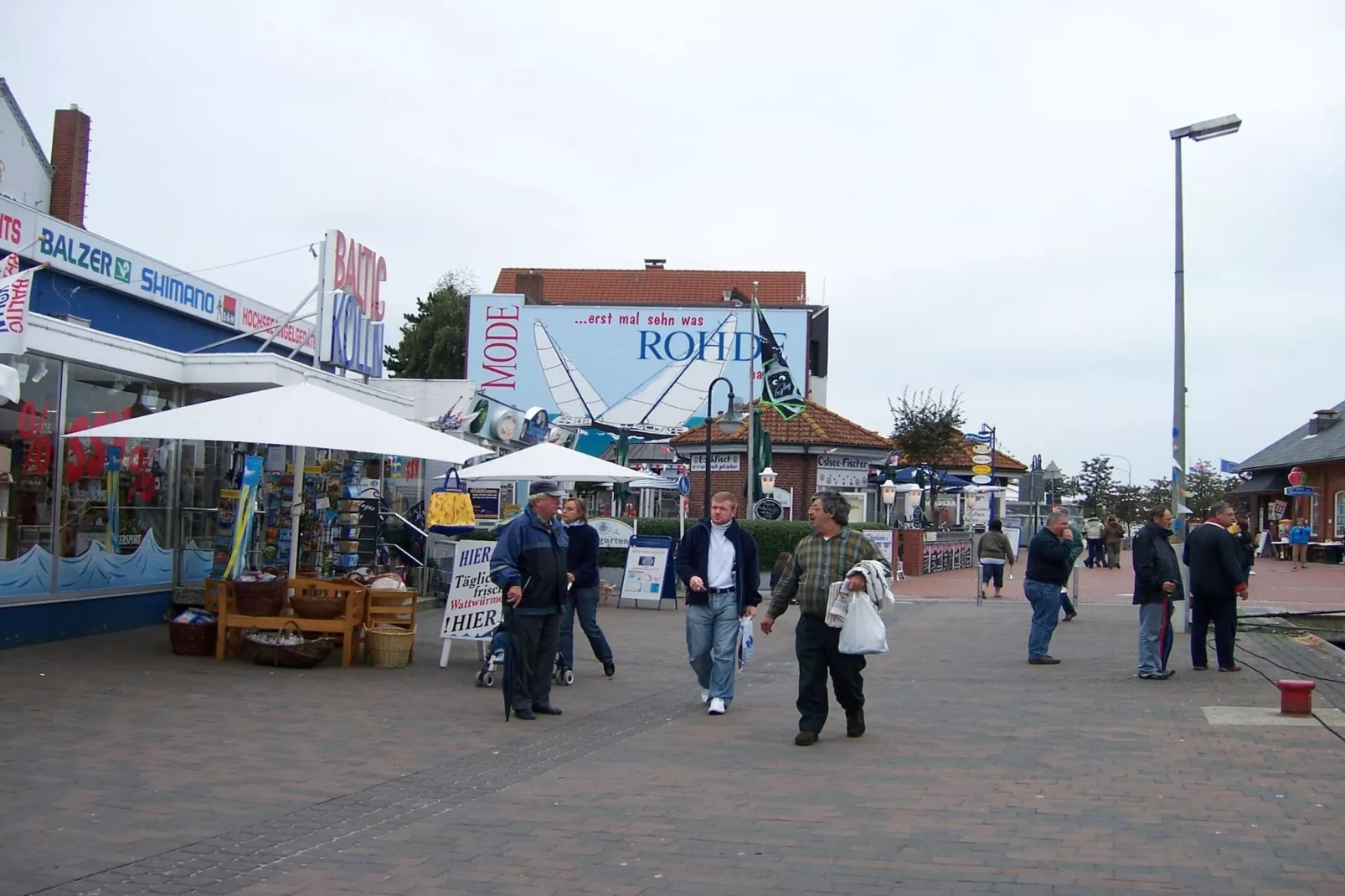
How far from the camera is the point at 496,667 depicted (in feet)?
37.2

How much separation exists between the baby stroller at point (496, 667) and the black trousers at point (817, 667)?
2.78 metres

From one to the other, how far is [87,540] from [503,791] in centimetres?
773

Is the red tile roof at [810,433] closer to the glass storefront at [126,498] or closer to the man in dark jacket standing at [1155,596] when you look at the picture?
the glass storefront at [126,498]

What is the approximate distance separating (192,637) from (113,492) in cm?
264

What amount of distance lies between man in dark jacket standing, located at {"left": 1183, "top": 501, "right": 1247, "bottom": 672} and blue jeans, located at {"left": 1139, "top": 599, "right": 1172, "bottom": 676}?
1.13ft

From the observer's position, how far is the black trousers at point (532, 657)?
9422 mm

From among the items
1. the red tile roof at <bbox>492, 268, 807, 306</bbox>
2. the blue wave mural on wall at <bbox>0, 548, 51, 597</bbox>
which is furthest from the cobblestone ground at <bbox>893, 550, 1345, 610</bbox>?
the red tile roof at <bbox>492, 268, 807, 306</bbox>

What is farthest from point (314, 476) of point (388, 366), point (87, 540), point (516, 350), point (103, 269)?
point (388, 366)

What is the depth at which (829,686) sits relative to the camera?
1175 cm

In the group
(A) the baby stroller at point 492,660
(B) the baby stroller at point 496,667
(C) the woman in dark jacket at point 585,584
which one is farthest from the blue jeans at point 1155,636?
(A) the baby stroller at point 492,660

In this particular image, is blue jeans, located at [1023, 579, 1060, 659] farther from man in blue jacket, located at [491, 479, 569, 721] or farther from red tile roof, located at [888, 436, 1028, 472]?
red tile roof, located at [888, 436, 1028, 472]

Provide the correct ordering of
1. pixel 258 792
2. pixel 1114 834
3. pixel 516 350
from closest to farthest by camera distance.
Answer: pixel 1114 834 → pixel 258 792 → pixel 516 350

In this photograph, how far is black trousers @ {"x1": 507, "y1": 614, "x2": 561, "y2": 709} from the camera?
9.42m

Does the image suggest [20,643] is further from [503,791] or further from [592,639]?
[503,791]
